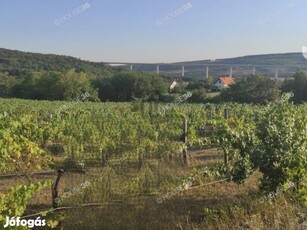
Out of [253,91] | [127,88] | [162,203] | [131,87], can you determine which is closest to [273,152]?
[162,203]

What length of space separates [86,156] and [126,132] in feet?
7.28

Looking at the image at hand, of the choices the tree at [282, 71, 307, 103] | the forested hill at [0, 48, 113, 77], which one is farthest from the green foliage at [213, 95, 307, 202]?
the forested hill at [0, 48, 113, 77]

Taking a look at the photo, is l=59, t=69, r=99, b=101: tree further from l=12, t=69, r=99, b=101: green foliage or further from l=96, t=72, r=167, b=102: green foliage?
l=96, t=72, r=167, b=102: green foliage

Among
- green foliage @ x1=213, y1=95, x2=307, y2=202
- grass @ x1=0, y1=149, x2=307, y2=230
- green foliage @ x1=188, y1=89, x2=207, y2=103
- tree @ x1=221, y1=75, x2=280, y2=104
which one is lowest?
green foliage @ x1=188, y1=89, x2=207, y2=103

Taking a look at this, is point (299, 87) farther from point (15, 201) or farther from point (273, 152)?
point (15, 201)

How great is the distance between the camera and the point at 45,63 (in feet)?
353

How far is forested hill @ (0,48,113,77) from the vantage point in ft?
336

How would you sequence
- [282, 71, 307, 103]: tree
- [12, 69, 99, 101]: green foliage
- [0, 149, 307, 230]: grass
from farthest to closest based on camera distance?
[12, 69, 99, 101]: green foliage < [282, 71, 307, 103]: tree < [0, 149, 307, 230]: grass

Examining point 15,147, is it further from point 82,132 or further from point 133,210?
point 82,132

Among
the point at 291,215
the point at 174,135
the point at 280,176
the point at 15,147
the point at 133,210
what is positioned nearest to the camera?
the point at 291,215

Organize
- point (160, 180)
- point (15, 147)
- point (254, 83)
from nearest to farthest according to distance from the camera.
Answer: point (15, 147)
point (160, 180)
point (254, 83)

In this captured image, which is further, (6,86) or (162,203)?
(6,86)

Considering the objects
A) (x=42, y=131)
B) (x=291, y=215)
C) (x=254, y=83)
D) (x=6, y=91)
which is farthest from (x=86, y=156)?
(x=6, y=91)

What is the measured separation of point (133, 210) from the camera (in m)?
7.45
